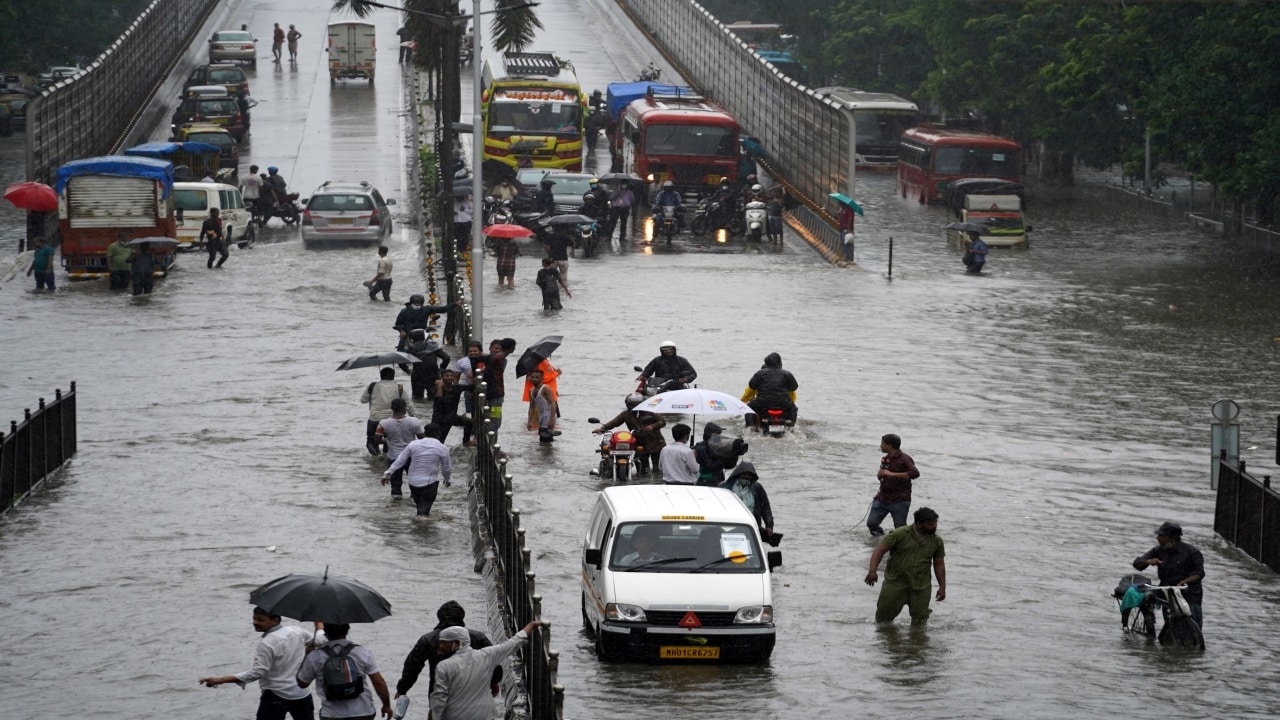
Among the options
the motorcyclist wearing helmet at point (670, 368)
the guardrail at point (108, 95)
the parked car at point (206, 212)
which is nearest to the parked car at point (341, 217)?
the parked car at point (206, 212)

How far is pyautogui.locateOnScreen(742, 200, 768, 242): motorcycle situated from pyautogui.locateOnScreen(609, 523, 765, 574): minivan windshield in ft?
103

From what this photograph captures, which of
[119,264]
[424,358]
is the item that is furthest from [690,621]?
[119,264]

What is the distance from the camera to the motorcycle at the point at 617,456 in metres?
23.2

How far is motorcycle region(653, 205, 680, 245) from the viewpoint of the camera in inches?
1856

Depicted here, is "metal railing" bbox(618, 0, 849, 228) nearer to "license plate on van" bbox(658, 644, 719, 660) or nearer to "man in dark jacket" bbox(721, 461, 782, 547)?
"man in dark jacket" bbox(721, 461, 782, 547)

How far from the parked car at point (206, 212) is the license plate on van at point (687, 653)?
29805 mm

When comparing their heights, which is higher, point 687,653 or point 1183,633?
point 687,653

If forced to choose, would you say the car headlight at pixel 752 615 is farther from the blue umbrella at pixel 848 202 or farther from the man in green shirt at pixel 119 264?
the blue umbrella at pixel 848 202

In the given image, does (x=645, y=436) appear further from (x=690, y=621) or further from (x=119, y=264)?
(x=119, y=264)

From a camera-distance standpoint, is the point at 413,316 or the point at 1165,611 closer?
the point at 1165,611

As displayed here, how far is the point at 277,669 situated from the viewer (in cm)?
1245

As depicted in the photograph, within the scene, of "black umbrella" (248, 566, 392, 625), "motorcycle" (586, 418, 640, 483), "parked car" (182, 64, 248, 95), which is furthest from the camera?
"parked car" (182, 64, 248, 95)

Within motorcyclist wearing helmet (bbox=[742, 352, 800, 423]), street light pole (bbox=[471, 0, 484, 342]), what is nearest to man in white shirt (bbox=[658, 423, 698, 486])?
motorcyclist wearing helmet (bbox=[742, 352, 800, 423])

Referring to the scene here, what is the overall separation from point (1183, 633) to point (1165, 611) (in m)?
0.24
